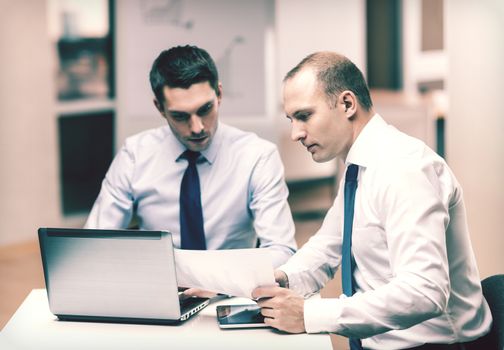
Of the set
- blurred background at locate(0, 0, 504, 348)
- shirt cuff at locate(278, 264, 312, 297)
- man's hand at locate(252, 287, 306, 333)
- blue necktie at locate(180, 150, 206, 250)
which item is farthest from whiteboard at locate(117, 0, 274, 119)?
man's hand at locate(252, 287, 306, 333)

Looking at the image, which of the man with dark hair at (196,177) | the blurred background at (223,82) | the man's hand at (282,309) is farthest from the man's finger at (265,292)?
the blurred background at (223,82)

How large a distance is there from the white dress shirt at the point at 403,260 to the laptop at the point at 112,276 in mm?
342

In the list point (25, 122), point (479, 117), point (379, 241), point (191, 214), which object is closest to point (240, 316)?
point (379, 241)

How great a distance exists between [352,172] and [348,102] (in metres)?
0.17

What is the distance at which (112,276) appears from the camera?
1829 millimetres

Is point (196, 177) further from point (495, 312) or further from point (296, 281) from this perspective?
point (495, 312)

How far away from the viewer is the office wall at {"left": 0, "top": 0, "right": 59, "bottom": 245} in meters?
5.30

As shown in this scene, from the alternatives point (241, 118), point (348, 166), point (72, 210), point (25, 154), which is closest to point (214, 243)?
point (348, 166)

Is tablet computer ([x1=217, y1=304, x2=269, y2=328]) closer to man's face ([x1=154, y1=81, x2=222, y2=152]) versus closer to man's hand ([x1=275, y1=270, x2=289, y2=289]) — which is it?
man's hand ([x1=275, y1=270, x2=289, y2=289])

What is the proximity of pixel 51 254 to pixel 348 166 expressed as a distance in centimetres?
75

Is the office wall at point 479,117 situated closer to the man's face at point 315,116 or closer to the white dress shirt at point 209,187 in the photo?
the white dress shirt at point 209,187

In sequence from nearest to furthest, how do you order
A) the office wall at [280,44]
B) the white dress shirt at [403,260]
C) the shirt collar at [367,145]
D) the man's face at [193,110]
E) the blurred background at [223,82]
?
the white dress shirt at [403,260] → the shirt collar at [367,145] → the man's face at [193,110] → the blurred background at [223,82] → the office wall at [280,44]

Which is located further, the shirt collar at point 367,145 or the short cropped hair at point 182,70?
the short cropped hair at point 182,70

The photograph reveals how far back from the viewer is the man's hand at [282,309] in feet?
5.78
